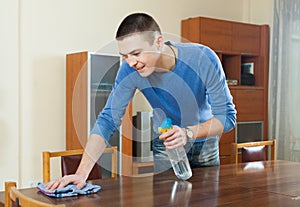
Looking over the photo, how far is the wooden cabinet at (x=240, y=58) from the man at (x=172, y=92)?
8.54ft

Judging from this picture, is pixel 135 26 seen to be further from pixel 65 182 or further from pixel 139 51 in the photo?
pixel 65 182

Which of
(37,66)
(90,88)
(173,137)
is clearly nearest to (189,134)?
(173,137)

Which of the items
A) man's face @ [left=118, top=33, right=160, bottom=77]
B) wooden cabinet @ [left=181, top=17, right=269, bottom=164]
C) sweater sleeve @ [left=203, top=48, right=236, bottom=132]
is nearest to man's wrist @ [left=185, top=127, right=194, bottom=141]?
sweater sleeve @ [left=203, top=48, right=236, bottom=132]

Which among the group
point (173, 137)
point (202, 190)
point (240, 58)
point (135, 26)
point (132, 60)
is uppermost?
point (240, 58)

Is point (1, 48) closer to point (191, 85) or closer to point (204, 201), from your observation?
point (191, 85)

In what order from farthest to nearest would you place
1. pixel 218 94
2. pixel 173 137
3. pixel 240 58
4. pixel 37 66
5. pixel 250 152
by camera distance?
pixel 240 58 < pixel 37 66 < pixel 250 152 < pixel 218 94 < pixel 173 137

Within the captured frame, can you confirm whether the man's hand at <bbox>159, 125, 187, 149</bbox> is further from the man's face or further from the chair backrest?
the chair backrest

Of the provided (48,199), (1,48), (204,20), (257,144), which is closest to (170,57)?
(48,199)

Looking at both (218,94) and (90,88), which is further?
(90,88)

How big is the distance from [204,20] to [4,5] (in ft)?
6.35

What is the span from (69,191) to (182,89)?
61cm

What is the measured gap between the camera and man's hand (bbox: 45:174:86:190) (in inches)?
64.7

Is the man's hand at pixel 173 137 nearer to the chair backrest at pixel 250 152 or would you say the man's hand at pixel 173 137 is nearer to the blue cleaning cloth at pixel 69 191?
the blue cleaning cloth at pixel 69 191

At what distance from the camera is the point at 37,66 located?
3.69m
